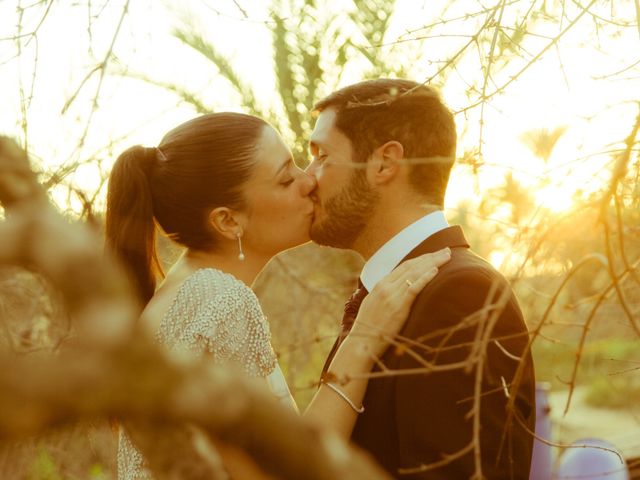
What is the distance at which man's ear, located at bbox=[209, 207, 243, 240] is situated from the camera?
3143 mm

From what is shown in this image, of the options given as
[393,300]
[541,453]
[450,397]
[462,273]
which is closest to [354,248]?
[393,300]

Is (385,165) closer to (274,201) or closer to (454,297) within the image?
(274,201)

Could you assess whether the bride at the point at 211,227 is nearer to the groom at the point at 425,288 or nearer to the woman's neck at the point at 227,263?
the woman's neck at the point at 227,263

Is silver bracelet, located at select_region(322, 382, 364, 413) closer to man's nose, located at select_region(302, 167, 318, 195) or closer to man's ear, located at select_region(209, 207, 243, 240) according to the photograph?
man's ear, located at select_region(209, 207, 243, 240)

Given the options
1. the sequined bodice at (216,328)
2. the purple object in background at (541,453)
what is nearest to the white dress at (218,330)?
the sequined bodice at (216,328)

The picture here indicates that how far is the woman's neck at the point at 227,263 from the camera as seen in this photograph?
3.17 m

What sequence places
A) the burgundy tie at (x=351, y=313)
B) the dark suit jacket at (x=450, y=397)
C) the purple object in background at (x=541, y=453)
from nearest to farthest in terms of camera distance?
the dark suit jacket at (x=450, y=397) < the burgundy tie at (x=351, y=313) < the purple object in background at (x=541, y=453)

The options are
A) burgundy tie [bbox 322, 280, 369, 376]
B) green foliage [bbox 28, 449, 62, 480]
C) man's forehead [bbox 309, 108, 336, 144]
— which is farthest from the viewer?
green foliage [bbox 28, 449, 62, 480]

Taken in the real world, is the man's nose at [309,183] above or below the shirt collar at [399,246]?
above

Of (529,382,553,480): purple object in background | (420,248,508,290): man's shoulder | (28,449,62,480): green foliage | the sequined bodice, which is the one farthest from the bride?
(28,449,62,480): green foliage

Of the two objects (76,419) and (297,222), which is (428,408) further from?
(76,419)

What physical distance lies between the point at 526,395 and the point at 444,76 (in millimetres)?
1096

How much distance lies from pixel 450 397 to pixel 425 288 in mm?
383

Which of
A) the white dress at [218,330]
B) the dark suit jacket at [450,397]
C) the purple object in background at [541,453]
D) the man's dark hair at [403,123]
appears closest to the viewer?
the dark suit jacket at [450,397]
